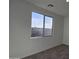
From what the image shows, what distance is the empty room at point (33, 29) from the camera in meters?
3.64

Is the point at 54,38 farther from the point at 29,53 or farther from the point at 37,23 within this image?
the point at 29,53

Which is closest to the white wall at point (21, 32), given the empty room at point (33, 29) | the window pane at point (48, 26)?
the empty room at point (33, 29)

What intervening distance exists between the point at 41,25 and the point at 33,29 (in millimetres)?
780

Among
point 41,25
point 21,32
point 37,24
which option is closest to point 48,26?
point 41,25

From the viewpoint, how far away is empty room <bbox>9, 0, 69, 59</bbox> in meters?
3.64

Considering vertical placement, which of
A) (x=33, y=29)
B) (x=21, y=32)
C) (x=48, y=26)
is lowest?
(x=21, y=32)

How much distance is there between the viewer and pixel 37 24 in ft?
16.3

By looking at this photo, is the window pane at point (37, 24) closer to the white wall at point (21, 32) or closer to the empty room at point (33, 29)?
the empty room at point (33, 29)

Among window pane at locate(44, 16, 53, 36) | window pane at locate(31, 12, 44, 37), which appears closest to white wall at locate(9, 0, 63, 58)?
window pane at locate(31, 12, 44, 37)

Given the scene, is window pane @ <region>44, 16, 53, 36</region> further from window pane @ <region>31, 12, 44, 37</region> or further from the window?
window pane @ <region>31, 12, 44, 37</region>

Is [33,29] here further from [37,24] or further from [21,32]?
[21,32]

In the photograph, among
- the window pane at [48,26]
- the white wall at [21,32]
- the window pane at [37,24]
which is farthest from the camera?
the window pane at [48,26]
